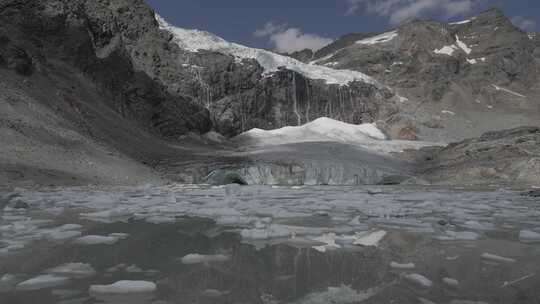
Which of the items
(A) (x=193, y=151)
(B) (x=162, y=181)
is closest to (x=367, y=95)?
(A) (x=193, y=151)

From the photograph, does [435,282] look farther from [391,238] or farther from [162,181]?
[162,181]

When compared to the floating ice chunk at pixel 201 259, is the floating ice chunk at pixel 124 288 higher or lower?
lower

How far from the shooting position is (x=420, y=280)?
8.25 feet

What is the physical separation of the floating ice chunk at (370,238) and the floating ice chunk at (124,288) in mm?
1806

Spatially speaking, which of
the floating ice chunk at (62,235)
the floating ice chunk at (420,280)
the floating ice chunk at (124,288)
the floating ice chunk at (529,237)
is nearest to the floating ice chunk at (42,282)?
the floating ice chunk at (124,288)

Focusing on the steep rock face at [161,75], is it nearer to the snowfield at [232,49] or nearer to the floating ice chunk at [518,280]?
the snowfield at [232,49]

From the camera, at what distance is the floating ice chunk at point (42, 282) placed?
238cm

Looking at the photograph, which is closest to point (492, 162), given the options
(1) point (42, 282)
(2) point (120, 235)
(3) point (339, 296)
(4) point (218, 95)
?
(2) point (120, 235)

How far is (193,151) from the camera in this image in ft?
76.1

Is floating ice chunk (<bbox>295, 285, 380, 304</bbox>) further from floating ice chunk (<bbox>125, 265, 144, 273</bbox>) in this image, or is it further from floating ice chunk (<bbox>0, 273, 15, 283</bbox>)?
floating ice chunk (<bbox>0, 273, 15, 283</bbox>)

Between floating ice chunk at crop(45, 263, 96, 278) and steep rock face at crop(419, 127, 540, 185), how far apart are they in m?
15.1

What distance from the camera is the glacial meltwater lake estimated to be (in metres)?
2.32

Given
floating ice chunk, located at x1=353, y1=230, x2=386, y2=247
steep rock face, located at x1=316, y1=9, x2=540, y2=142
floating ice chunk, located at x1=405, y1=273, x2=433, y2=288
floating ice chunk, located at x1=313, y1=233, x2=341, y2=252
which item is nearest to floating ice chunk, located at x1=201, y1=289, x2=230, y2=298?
floating ice chunk, located at x1=405, y1=273, x2=433, y2=288

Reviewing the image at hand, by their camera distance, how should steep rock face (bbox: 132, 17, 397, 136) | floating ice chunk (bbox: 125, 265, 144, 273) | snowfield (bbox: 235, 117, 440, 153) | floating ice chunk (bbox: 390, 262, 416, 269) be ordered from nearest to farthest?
floating ice chunk (bbox: 125, 265, 144, 273), floating ice chunk (bbox: 390, 262, 416, 269), snowfield (bbox: 235, 117, 440, 153), steep rock face (bbox: 132, 17, 397, 136)
